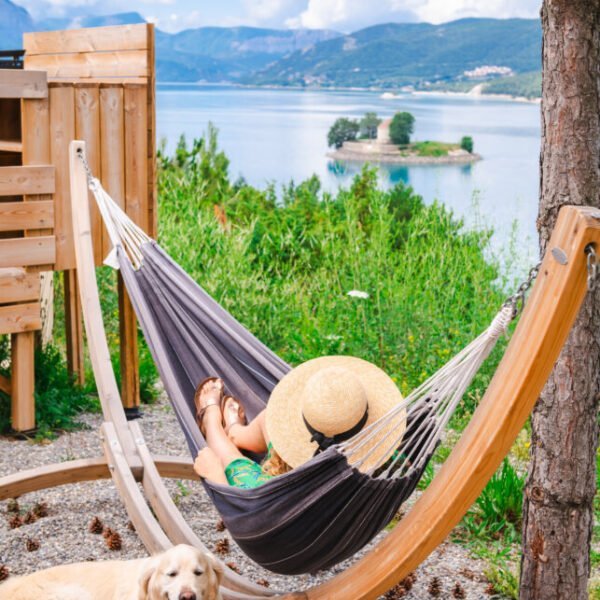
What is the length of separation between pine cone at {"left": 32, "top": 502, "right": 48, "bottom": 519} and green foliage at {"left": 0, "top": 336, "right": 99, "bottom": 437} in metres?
0.69

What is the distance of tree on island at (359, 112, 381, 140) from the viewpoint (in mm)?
9225

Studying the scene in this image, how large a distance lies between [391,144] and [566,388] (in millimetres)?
6840

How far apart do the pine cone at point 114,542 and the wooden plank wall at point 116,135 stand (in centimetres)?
125

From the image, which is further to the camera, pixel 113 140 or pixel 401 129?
pixel 401 129

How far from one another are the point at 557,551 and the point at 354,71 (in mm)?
9665

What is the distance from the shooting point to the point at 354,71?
1134 centimetres

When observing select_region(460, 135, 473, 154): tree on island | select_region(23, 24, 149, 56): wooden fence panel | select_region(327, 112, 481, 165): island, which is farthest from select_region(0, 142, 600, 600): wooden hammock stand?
select_region(460, 135, 473, 154): tree on island

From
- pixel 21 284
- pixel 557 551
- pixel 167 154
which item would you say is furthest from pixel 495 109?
pixel 557 551

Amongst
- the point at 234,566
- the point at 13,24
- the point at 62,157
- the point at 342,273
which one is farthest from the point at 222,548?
the point at 13,24

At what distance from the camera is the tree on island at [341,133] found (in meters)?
9.38

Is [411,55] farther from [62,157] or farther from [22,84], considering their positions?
[22,84]

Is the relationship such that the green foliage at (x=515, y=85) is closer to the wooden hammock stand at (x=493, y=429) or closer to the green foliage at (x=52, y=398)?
the green foliage at (x=52, y=398)

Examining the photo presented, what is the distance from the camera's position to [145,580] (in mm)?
2031

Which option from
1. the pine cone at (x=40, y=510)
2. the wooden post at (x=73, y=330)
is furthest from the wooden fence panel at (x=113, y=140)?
the pine cone at (x=40, y=510)
